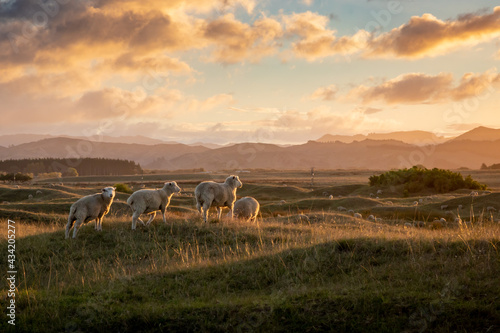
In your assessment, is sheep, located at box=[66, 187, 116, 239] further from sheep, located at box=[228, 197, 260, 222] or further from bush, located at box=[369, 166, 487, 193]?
bush, located at box=[369, 166, 487, 193]

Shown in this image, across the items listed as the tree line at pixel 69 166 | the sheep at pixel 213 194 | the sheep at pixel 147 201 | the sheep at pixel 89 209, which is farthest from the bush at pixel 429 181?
the tree line at pixel 69 166

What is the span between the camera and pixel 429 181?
2002 inches

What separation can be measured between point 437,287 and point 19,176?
103 metres

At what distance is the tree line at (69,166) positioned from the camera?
16662 centimetres

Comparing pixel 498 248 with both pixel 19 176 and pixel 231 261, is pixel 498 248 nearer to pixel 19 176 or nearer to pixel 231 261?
pixel 231 261

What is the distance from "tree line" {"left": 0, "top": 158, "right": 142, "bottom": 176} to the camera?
6560 inches

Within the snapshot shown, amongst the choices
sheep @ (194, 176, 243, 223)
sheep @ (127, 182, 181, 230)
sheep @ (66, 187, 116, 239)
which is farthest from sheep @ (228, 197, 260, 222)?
sheep @ (66, 187, 116, 239)

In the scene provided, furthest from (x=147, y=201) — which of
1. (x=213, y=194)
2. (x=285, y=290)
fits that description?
(x=285, y=290)

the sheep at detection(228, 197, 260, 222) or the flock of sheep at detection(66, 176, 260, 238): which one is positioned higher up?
the flock of sheep at detection(66, 176, 260, 238)

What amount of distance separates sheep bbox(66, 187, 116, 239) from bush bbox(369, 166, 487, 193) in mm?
41820

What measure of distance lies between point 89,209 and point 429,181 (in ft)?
154

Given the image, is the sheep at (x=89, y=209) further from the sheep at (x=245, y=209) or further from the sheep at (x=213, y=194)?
the sheep at (x=245, y=209)

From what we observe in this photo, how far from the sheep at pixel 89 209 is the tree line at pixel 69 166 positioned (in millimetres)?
158380

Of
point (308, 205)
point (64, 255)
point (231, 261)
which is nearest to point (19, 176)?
point (308, 205)
